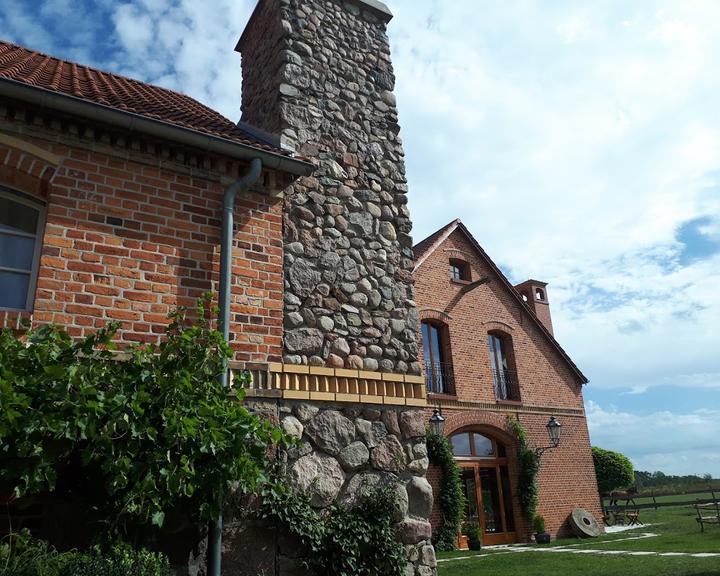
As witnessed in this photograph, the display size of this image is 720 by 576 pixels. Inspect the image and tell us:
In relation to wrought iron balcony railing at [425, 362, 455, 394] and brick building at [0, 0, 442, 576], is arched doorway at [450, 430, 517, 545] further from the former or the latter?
brick building at [0, 0, 442, 576]

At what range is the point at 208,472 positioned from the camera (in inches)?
161

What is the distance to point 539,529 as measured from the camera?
56.3ft

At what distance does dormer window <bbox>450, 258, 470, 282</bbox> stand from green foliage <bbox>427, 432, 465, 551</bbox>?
5.56 m

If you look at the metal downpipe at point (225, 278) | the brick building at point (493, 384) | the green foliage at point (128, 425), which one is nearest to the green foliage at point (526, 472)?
the brick building at point (493, 384)

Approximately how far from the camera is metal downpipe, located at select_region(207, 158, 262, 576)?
4.44 metres

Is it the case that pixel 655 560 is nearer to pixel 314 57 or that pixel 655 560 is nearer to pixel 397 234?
pixel 397 234

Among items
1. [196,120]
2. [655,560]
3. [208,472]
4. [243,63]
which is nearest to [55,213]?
[196,120]

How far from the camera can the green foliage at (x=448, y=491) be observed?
15016 millimetres

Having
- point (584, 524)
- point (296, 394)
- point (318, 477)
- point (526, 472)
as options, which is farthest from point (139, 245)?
point (584, 524)

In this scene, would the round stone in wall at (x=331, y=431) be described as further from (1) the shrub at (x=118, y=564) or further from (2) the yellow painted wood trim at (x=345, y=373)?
(1) the shrub at (x=118, y=564)

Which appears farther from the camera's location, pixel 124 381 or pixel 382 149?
pixel 382 149

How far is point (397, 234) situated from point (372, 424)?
2.20 meters

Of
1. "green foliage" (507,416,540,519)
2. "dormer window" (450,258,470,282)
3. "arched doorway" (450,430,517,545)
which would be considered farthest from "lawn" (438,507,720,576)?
"dormer window" (450,258,470,282)

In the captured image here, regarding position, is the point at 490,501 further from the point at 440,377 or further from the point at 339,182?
the point at 339,182
